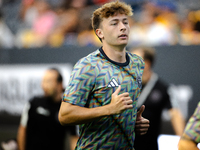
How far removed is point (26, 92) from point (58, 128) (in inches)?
152

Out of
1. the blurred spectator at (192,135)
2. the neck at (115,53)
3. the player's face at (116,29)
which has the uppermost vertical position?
the player's face at (116,29)

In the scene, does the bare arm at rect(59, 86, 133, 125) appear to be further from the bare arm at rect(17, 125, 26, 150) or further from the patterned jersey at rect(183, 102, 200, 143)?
the bare arm at rect(17, 125, 26, 150)

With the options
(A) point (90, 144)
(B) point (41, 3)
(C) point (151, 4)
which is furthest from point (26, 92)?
(A) point (90, 144)

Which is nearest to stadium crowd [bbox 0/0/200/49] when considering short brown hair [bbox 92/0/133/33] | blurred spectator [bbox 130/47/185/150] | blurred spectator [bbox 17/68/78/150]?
blurred spectator [bbox 130/47/185/150]

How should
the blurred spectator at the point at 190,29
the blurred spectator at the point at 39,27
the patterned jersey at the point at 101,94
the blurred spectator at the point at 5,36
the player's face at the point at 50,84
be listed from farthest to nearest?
the blurred spectator at the point at 5,36, the blurred spectator at the point at 39,27, the blurred spectator at the point at 190,29, the player's face at the point at 50,84, the patterned jersey at the point at 101,94

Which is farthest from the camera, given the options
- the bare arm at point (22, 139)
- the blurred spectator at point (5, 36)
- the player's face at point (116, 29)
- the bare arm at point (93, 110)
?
the blurred spectator at point (5, 36)

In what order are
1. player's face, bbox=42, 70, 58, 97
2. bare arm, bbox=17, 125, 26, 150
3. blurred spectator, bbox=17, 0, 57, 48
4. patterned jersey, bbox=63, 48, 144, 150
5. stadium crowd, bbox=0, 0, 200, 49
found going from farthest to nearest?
blurred spectator, bbox=17, 0, 57, 48
stadium crowd, bbox=0, 0, 200, 49
player's face, bbox=42, 70, 58, 97
bare arm, bbox=17, 125, 26, 150
patterned jersey, bbox=63, 48, 144, 150

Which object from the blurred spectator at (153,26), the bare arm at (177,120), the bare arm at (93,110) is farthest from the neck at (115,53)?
the blurred spectator at (153,26)

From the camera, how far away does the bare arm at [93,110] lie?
239 cm

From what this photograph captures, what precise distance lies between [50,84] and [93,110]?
9.27 feet

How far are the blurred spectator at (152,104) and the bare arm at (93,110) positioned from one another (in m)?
1.84

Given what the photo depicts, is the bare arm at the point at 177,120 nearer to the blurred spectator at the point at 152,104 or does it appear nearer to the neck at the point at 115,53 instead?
the blurred spectator at the point at 152,104

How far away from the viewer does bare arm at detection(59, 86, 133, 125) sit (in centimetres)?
239

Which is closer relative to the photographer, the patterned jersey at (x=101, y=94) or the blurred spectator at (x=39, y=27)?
the patterned jersey at (x=101, y=94)
